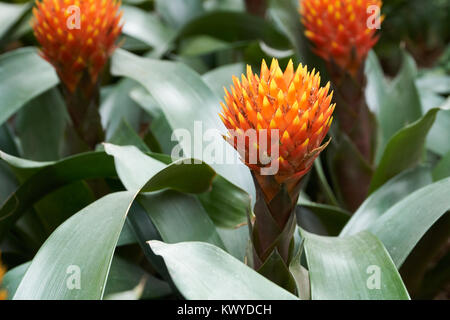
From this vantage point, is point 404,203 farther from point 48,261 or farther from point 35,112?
point 35,112

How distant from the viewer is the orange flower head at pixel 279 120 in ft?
2.16

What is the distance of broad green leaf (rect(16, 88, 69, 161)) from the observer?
50.5 inches

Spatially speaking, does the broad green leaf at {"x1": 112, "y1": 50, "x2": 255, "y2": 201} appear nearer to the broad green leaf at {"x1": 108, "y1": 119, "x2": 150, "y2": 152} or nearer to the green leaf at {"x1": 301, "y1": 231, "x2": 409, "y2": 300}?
the broad green leaf at {"x1": 108, "y1": 119, "x2": 150, "y2": 152}

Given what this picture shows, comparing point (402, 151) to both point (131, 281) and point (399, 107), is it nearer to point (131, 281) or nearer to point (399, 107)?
point (399, 107)

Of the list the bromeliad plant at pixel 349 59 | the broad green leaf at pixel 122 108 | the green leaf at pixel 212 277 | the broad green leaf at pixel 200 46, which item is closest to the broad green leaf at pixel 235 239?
the green leaf at pixel 212 277

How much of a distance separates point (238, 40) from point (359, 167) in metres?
0.75

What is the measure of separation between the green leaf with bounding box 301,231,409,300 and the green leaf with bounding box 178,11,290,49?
959 mm

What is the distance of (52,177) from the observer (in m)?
1.00

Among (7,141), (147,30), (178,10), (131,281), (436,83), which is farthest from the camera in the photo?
(178,10)

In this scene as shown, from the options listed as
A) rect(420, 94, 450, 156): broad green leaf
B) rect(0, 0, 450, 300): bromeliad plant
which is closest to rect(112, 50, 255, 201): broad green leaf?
rect(0, 0, 450, 300): bromeliad plant

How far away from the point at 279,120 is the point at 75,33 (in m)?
0.52

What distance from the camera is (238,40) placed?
1.78 metres

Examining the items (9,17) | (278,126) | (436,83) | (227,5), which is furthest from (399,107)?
(9,17)
